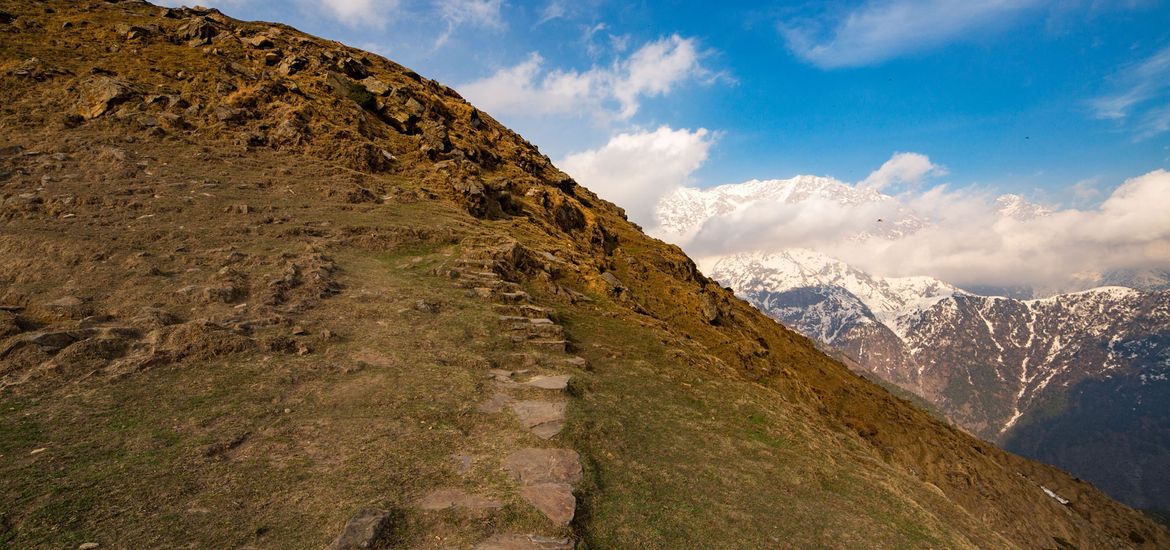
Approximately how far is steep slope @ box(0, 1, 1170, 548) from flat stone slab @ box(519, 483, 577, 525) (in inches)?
2.7

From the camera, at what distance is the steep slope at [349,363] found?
9.34 metres

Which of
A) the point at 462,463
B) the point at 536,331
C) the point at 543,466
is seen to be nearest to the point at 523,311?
the point at 536,331

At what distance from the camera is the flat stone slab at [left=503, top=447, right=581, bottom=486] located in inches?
425

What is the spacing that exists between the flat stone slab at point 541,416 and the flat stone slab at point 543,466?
0.77m

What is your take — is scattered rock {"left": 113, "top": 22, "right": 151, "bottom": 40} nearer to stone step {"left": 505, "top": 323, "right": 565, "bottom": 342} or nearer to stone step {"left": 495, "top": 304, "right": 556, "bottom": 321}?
stone step {"left": 495, "top": 304, "right": 556, "bottom": 321}

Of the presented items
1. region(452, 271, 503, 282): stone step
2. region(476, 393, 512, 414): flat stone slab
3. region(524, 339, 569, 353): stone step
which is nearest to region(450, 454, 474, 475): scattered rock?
region(476, 393, 512, 414): flat stone slab

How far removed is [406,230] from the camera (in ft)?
82.9

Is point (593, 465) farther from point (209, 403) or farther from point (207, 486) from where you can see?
point (209, 403)

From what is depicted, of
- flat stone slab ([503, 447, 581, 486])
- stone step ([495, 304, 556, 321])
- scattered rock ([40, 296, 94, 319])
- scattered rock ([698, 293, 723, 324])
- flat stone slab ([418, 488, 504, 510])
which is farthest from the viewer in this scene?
scattered rock ([698, 293, 723, 324])

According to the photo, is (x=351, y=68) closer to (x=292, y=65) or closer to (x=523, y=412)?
(x=292, y=65)

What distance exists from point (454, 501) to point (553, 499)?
6.43ft

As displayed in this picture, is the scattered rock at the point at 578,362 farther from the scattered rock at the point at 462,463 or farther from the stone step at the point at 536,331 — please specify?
the scattered rock at the point at 462,463

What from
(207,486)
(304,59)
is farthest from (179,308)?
(304,59)

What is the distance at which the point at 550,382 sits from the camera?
51.3 ft
